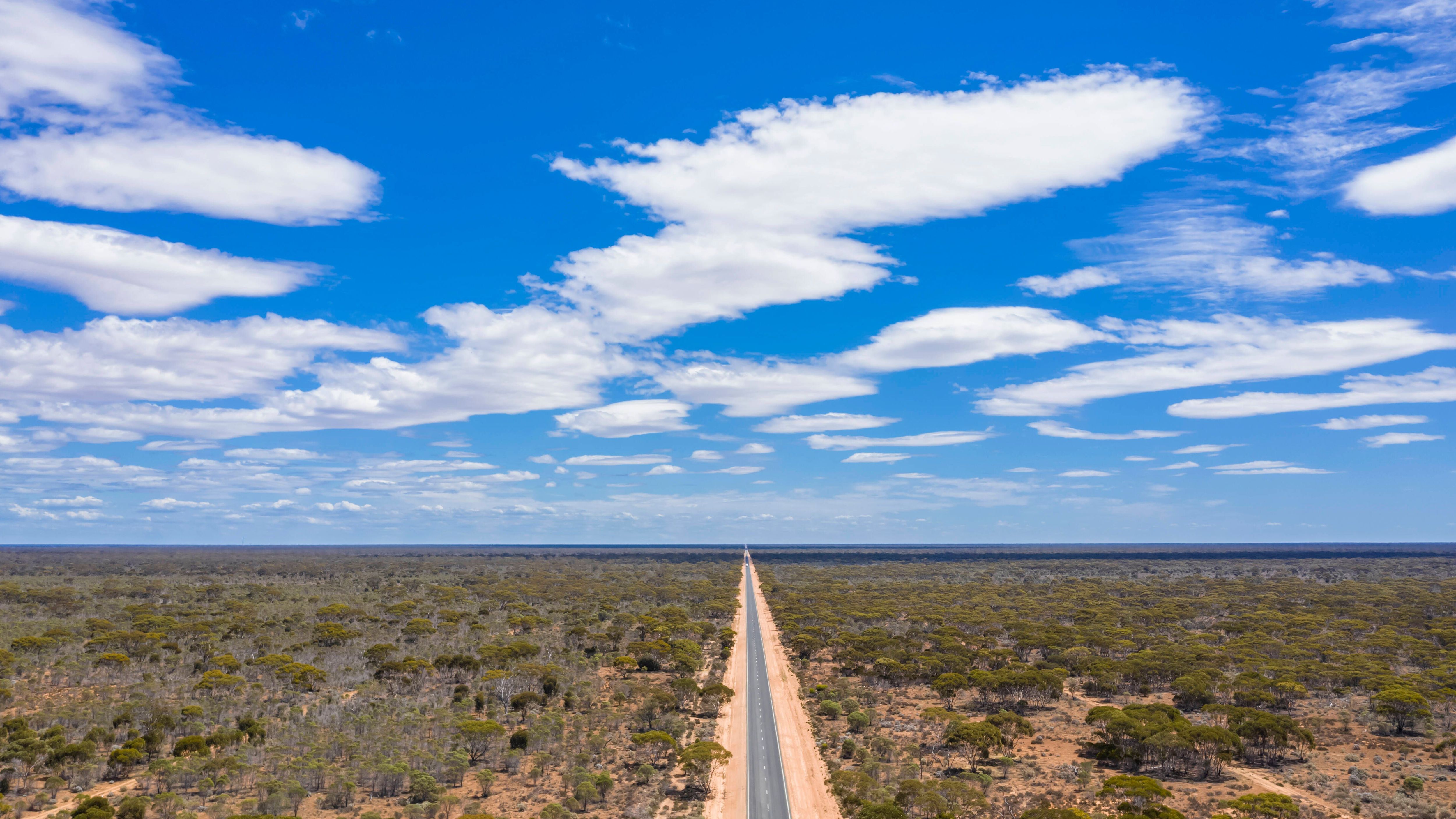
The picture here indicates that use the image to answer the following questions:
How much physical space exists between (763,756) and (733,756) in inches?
89.1

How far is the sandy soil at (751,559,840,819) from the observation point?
154 ft

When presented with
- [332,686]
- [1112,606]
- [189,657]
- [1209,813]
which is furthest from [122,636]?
[1112,606]

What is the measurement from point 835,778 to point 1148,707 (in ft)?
103

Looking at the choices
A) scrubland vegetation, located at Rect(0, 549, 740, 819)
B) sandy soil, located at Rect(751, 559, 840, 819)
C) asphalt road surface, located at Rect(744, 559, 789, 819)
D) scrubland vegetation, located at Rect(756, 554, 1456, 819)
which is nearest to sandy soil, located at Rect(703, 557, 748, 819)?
asphalt road surface, located at Rect(744, 559, 789, 819)

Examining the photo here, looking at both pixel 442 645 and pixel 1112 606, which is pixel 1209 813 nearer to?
pixel 442 645

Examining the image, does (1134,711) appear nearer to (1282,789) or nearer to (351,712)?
(1282,789)

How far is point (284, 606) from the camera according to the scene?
127m

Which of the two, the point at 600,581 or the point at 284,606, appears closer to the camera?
the point at 284,606

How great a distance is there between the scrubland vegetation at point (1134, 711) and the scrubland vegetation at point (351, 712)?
15.3 m

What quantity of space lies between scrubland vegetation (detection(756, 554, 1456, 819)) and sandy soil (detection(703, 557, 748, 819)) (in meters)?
6.45

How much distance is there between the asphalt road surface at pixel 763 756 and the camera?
46406 millimetres

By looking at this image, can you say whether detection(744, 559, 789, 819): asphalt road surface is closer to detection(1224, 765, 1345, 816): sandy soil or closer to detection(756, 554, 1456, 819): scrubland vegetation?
detection(756, 554, 1456, 819): scrubland vegetation

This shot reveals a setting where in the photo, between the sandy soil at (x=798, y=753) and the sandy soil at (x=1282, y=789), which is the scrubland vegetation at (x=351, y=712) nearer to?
the sandy soil at (x=798, y=753)

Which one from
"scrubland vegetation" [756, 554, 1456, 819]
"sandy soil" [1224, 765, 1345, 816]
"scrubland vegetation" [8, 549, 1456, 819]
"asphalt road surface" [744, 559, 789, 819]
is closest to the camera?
"asphalt road surface" [744, 559, 789, 819]
